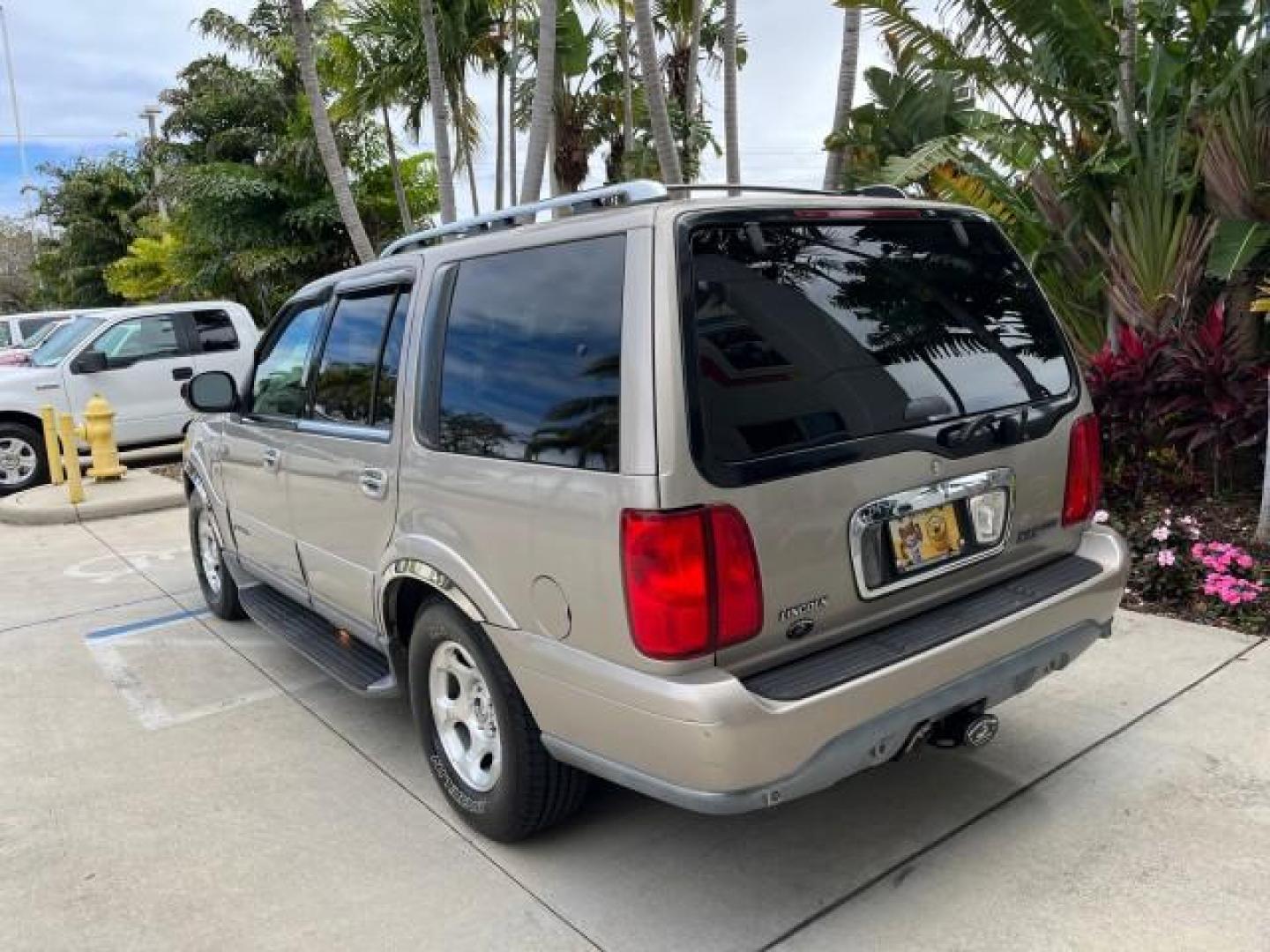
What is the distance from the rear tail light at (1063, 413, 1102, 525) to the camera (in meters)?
3.15

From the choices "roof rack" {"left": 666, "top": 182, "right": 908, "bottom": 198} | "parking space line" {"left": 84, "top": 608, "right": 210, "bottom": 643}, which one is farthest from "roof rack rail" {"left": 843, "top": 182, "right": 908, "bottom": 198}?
"parking space line" {"left": 84, "top": 608, "right": 210, "bottom": 643}

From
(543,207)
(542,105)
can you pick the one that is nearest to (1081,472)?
(543,207)

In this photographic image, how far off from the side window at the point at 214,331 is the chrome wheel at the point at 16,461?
6.81ft

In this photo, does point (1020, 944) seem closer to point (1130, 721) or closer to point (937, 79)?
point (1130, 721)

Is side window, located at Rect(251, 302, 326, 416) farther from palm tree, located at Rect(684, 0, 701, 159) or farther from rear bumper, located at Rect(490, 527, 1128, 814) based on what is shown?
palm tree, located at Rect(684, 0, 701, 159)

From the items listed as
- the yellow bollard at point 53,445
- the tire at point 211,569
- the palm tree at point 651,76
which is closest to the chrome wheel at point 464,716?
the tire at point 211,569

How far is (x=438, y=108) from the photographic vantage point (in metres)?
11.0

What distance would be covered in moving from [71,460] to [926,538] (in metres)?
8.67

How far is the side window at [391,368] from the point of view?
330cm

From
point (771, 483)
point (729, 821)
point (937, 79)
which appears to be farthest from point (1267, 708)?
point (937, 79)

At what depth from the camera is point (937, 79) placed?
8.73 meters

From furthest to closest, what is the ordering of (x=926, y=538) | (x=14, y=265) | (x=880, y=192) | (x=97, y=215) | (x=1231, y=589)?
1. (x=14, y=265)
2. (x=97, y=215)
3. (x=1231, y=589)
4. (x=880, y=192)
5. (x=926, y=538)

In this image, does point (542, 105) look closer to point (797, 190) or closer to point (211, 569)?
point (211, 569)

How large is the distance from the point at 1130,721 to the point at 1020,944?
1.47 m
